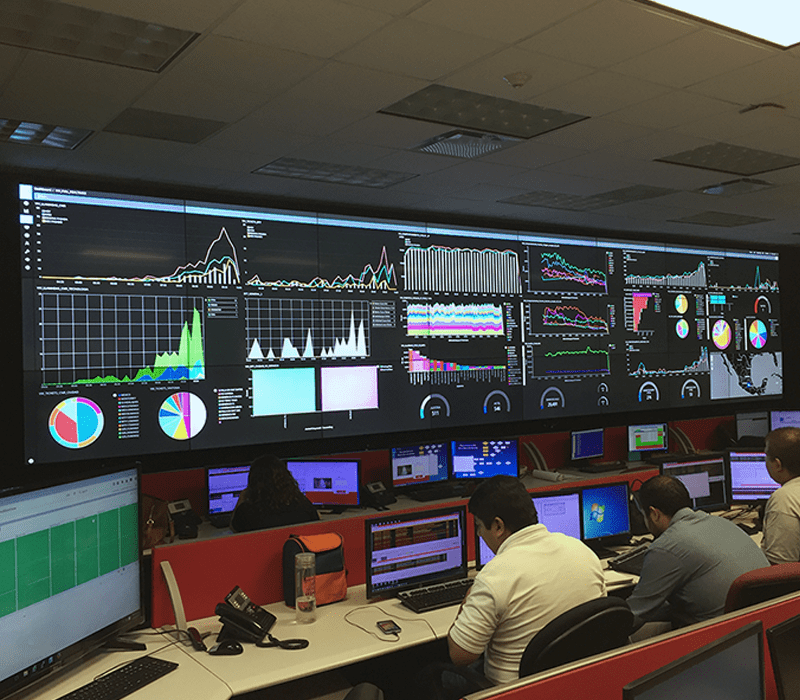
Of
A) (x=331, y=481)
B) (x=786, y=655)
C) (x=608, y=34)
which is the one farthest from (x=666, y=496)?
(x=331, y=481)

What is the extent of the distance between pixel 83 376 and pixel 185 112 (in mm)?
1811

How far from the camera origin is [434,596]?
271 cm

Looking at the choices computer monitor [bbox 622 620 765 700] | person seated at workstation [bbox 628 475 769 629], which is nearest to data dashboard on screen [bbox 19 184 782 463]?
person seated at workstation [bbox 628 475 769 629]

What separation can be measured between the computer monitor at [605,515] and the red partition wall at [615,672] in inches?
65.6

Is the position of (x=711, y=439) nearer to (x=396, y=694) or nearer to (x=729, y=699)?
(x=396, y=694)

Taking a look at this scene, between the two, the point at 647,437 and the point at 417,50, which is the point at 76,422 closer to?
the point at 417,50

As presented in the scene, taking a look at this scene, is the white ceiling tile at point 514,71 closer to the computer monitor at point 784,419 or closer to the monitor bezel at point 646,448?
the monitor bezel at point 646,448

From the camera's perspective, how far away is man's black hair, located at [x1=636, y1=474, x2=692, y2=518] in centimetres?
276

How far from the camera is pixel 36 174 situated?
4332 millimetres

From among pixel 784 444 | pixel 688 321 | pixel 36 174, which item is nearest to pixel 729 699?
pixel 784 444

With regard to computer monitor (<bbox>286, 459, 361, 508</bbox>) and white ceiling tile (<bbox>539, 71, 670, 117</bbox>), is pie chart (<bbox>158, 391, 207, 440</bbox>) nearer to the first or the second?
computer monitor (<bbox>286, 459, 361, 508</bbox>)

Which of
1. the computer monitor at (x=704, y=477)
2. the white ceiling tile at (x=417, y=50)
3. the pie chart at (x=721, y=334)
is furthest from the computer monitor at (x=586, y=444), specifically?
the white ceiling tile at (x=417, y=50)

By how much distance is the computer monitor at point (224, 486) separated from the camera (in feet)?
14.3

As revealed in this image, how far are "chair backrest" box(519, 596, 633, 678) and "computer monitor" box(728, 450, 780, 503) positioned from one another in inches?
102
